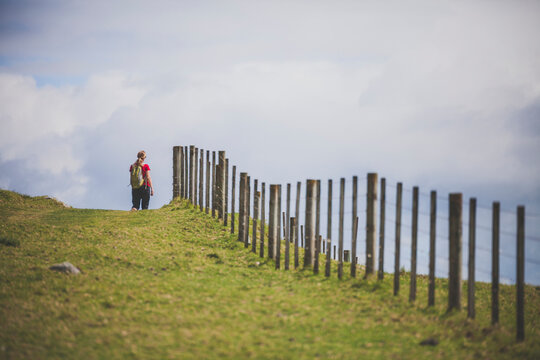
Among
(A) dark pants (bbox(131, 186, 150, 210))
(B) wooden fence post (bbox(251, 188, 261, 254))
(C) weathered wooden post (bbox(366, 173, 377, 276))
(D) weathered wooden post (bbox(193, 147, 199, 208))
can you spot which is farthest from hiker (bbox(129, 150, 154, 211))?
(C) weathered wooden post (bbox(366, 173, 377, 276))

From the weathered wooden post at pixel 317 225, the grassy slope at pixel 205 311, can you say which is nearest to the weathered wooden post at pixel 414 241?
the grassy slope at pixel 205 311

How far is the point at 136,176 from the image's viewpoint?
781 inches

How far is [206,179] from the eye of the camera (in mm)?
18094

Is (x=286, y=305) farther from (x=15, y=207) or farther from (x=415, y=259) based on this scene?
(x=15, y=207)

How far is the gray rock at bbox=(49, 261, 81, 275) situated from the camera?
10266mm

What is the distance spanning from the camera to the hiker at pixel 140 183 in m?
19.7

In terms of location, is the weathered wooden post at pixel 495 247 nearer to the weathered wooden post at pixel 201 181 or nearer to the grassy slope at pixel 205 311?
the grassy slope at pixel 205 311

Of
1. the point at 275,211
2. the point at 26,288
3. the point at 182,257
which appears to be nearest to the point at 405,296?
the point at 275,211

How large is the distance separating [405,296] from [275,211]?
4.15m

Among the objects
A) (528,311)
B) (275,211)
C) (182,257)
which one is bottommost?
(528,311)

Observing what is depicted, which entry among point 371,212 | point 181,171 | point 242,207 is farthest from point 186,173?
point 371,212

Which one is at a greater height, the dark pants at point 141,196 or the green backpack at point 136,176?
the green backpack at point 136,176

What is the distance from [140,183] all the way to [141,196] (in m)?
0.82

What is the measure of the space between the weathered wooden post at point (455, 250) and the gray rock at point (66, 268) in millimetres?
7367
